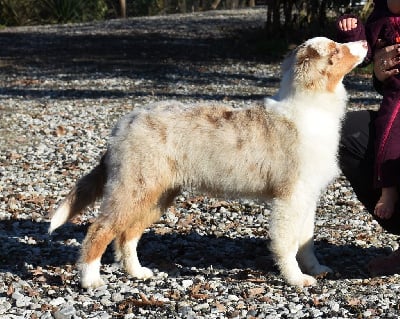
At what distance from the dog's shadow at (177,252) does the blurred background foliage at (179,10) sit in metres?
12.6

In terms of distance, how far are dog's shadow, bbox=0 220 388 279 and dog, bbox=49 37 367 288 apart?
558 mm

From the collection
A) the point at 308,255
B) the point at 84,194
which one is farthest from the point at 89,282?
the point at 308,255

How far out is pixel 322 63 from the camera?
5.27 m

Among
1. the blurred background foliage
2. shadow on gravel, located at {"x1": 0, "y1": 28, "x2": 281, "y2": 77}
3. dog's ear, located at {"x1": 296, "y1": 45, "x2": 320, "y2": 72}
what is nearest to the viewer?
dog's ear, located at {"x1": 296, "y1": 45, "x2": 320, "y2": 72}

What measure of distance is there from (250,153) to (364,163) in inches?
39.0

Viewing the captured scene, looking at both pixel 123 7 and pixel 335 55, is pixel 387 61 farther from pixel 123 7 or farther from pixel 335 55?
pixel 123 7

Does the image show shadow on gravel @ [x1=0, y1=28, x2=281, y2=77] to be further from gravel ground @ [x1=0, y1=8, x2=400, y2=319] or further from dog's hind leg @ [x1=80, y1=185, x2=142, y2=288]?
dog's hind leg @ [x1=80, y1=185, x2=142, y2=288]

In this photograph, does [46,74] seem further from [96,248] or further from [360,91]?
[96,248]

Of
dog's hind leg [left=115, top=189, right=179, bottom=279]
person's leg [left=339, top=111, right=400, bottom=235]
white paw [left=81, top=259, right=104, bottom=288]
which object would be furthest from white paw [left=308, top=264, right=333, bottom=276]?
white paw [left=81, top=259, right=104, bottom=288]

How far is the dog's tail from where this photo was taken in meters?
5.51

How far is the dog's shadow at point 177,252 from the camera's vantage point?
5.92 metres

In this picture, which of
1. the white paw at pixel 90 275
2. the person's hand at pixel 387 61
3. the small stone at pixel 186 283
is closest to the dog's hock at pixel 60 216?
the white paw at pixel 90 275

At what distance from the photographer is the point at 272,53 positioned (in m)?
19.8

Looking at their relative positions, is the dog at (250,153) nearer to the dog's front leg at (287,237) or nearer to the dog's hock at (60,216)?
the dog's front leg at (287,237)
